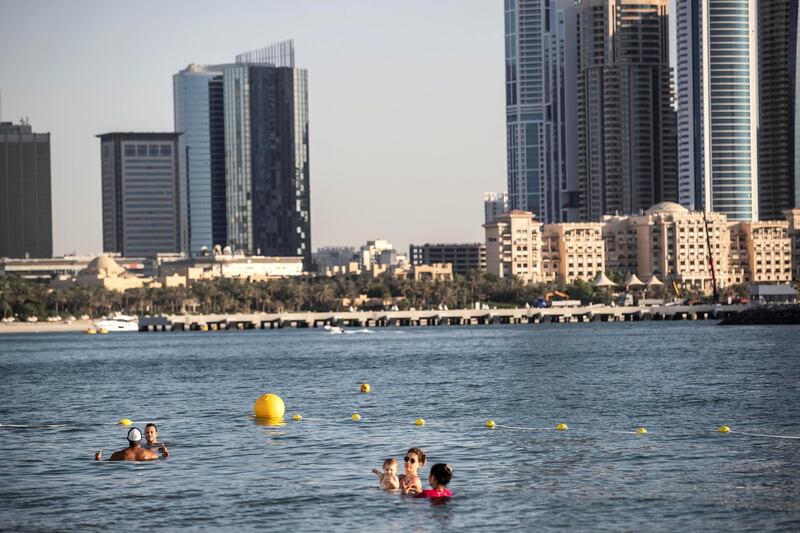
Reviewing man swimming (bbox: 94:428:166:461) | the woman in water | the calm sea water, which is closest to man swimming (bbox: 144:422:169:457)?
the calm sea water

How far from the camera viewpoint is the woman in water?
4150 cm

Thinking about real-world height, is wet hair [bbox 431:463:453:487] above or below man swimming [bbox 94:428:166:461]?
above

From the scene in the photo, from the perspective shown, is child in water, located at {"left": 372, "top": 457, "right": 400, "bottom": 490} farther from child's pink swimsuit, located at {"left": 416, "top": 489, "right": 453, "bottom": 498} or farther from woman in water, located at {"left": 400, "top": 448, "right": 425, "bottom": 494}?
child's pink swimsuit, located at {"left": 416, "top": 489, "right": 453, "bottom": 498}

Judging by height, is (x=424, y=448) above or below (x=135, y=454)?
below

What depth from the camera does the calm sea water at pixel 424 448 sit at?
131 ft

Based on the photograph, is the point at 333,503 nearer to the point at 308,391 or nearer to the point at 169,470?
the point at 169,470

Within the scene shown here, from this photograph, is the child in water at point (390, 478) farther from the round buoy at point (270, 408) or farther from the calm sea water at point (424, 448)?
the round buoy at point (270, 408)

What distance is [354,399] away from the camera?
78875 millimetres

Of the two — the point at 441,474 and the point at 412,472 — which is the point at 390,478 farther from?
the point at 441,474

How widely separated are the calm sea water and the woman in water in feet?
2.52

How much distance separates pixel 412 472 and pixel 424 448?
10.9 m

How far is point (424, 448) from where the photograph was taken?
5297 cm

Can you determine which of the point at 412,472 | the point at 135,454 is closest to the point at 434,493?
the point at 412,472

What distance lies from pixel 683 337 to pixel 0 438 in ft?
404
